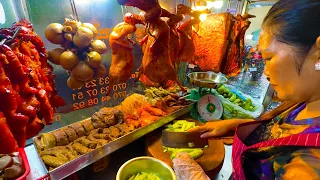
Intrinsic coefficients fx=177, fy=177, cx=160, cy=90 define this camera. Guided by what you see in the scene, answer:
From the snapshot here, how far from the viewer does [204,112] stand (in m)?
2.28

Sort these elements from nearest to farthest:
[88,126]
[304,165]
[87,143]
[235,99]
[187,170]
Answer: [304,165], [187,170], [87,143], [88,126], [235,99]

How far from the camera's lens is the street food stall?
0.85m

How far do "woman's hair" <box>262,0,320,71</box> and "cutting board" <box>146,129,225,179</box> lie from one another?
121cm

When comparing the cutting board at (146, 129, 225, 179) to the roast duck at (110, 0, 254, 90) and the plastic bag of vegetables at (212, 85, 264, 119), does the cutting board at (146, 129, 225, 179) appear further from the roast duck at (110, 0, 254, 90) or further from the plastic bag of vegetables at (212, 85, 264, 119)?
the plastic bag of vegetables at (212, 85, 264, 119)

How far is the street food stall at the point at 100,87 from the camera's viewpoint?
0.85 metres

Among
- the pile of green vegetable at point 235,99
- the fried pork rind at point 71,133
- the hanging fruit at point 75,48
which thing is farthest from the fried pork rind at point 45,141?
the pile of green vegetable at point 235,99

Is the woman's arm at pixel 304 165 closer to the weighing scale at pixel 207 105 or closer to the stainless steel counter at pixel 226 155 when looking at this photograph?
the stainless steel counter at pixel 226 155

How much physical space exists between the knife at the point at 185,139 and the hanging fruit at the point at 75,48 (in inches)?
30.7

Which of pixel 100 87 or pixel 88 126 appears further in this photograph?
pixel 100 87

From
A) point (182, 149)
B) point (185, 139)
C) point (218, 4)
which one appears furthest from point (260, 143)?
point (218, 4)

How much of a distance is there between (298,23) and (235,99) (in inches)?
98.5

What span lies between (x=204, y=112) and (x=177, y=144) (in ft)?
3.37

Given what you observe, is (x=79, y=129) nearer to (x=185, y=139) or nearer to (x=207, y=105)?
(x=185, y=139)

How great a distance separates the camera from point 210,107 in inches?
90.7
